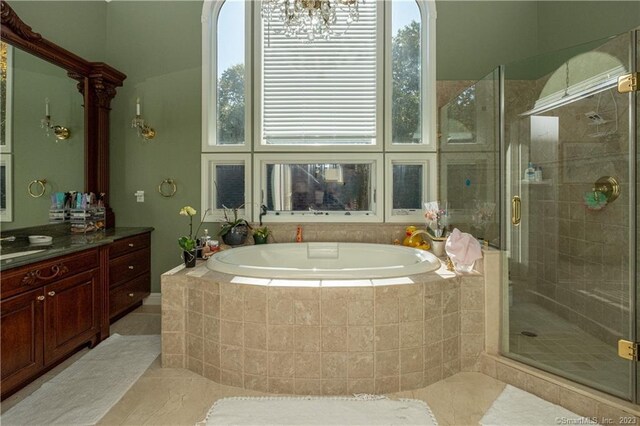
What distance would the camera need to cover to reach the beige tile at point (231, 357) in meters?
1.91

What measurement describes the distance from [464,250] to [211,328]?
160 cm

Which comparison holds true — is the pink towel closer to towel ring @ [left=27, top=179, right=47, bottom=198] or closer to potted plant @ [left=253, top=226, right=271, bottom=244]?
potted plant @ [left=253, top=226, right=271, bottom=244]

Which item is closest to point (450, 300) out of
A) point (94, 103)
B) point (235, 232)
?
point (235, 232)

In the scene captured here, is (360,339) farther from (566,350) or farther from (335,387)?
(566,350)

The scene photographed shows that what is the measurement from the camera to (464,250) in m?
2.20

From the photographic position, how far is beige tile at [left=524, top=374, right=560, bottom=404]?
5.82 feet

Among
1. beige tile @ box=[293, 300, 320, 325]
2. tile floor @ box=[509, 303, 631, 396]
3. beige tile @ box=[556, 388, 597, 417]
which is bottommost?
beige tile @ box=[556, 388, 597, 417]

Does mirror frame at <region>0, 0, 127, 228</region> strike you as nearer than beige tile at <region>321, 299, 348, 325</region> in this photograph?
No

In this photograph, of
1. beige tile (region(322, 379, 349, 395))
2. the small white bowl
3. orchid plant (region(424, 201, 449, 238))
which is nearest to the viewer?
beige tile (region(322, 379, 349, 395))

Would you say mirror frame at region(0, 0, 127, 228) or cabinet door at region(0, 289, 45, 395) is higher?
mirror frame at region(0, 0, 127, 228)

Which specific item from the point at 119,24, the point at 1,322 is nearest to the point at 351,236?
the point at 1,322

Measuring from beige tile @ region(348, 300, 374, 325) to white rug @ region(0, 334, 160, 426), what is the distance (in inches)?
50.9

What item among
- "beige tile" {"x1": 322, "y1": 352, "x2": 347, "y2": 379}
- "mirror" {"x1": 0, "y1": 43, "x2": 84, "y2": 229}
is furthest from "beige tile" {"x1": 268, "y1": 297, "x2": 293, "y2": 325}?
"mirror" {"x1": 0, "y1": 43, "x2": 84, "y2": 229}

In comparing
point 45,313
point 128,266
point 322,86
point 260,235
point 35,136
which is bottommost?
point 45,313
